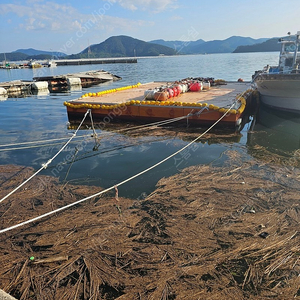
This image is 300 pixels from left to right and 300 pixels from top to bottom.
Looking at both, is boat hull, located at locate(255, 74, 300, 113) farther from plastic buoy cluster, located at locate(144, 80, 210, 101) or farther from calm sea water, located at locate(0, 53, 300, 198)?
plastic buoy cluster, located at locate(144, 80, 210, 101)

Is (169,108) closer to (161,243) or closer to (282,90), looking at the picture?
(282,90)

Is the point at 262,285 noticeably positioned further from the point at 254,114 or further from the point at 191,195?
the point at 254,114

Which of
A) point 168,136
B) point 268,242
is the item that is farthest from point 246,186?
point 168,136

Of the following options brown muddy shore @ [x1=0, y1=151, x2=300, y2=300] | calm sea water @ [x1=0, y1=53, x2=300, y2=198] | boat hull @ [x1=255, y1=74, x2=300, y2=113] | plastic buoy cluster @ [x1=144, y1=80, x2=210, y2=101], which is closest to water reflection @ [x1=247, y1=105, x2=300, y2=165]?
calm sea water @ [x1=0, y1=53, x2=300, y2=198]

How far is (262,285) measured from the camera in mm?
3613

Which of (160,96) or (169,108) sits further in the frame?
(160,96)

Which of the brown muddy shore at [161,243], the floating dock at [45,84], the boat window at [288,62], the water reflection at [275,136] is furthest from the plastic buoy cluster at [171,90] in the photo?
the floating dock at [45,84]

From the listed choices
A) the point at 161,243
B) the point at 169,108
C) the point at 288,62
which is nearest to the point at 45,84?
the point at 169,108

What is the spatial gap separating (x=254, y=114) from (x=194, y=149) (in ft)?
27.6

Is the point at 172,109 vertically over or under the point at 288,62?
under

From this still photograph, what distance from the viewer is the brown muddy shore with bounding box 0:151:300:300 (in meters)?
3.63

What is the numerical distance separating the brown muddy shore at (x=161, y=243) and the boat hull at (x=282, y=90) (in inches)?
326

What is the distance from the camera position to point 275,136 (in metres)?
11.0

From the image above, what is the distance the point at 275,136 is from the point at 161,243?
28.3 ft
